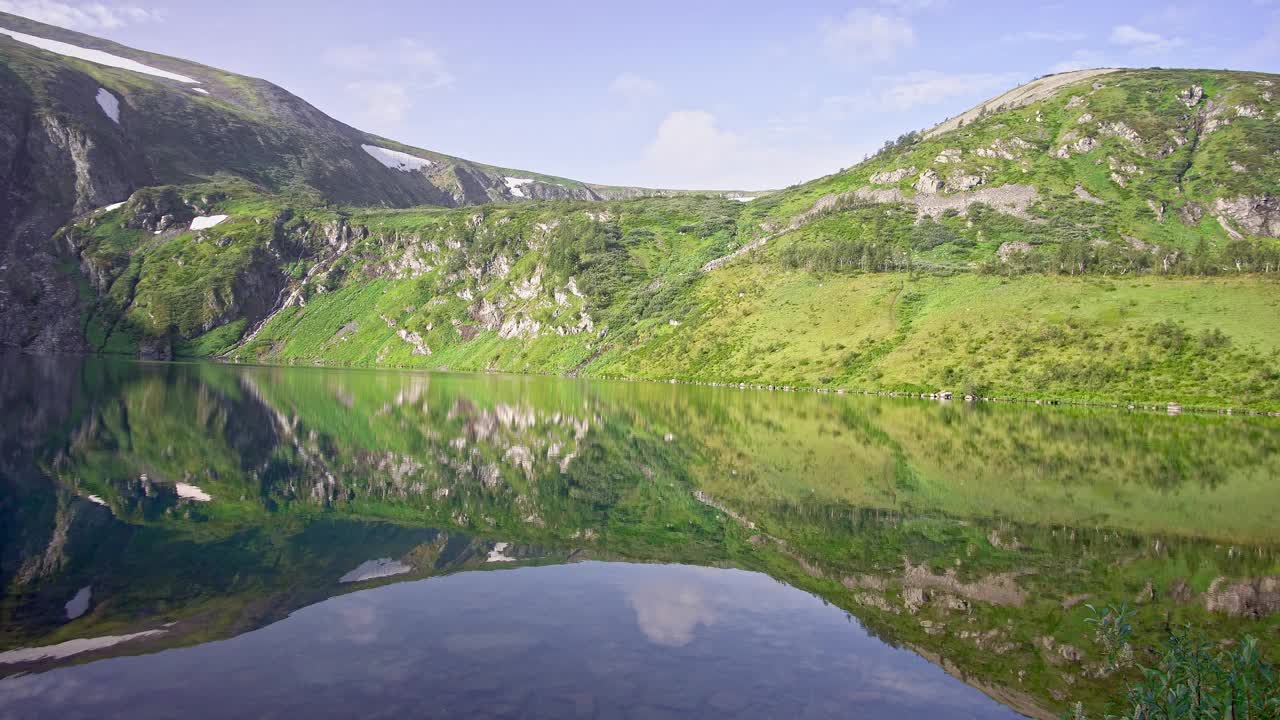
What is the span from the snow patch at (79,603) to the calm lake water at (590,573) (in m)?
0.17

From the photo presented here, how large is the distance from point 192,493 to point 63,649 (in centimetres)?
1687

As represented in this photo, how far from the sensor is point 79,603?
16.9 metres

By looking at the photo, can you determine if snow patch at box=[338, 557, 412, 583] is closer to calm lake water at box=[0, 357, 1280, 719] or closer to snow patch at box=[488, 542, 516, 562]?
calm lake water at box=[0, 357, 1280, 719]

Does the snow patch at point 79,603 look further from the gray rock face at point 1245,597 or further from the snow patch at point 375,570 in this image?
the gray rock face at point 1245,597

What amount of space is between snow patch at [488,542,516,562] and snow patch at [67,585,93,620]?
10.1m

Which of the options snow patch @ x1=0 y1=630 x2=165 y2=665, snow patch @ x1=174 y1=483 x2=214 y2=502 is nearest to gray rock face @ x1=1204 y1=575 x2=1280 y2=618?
snow patch @ x1=0 y1=630 x2=165 y2=665

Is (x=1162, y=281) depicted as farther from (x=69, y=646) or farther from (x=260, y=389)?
(x=69, y=646)

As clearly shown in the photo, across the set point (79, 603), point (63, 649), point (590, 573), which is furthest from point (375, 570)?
point (63, 649)

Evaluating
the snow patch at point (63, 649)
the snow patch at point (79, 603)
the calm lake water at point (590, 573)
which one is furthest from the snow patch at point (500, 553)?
the snow patch at point (79, 603)

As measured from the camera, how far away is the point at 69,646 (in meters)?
14.6

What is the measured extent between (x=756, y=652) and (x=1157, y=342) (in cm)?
12107

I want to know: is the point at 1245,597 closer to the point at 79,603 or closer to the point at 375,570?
the point at 375,570

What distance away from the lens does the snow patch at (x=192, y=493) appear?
1142 inches

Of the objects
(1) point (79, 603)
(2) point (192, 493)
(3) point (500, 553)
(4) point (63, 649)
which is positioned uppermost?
(4) point (63, 649)
